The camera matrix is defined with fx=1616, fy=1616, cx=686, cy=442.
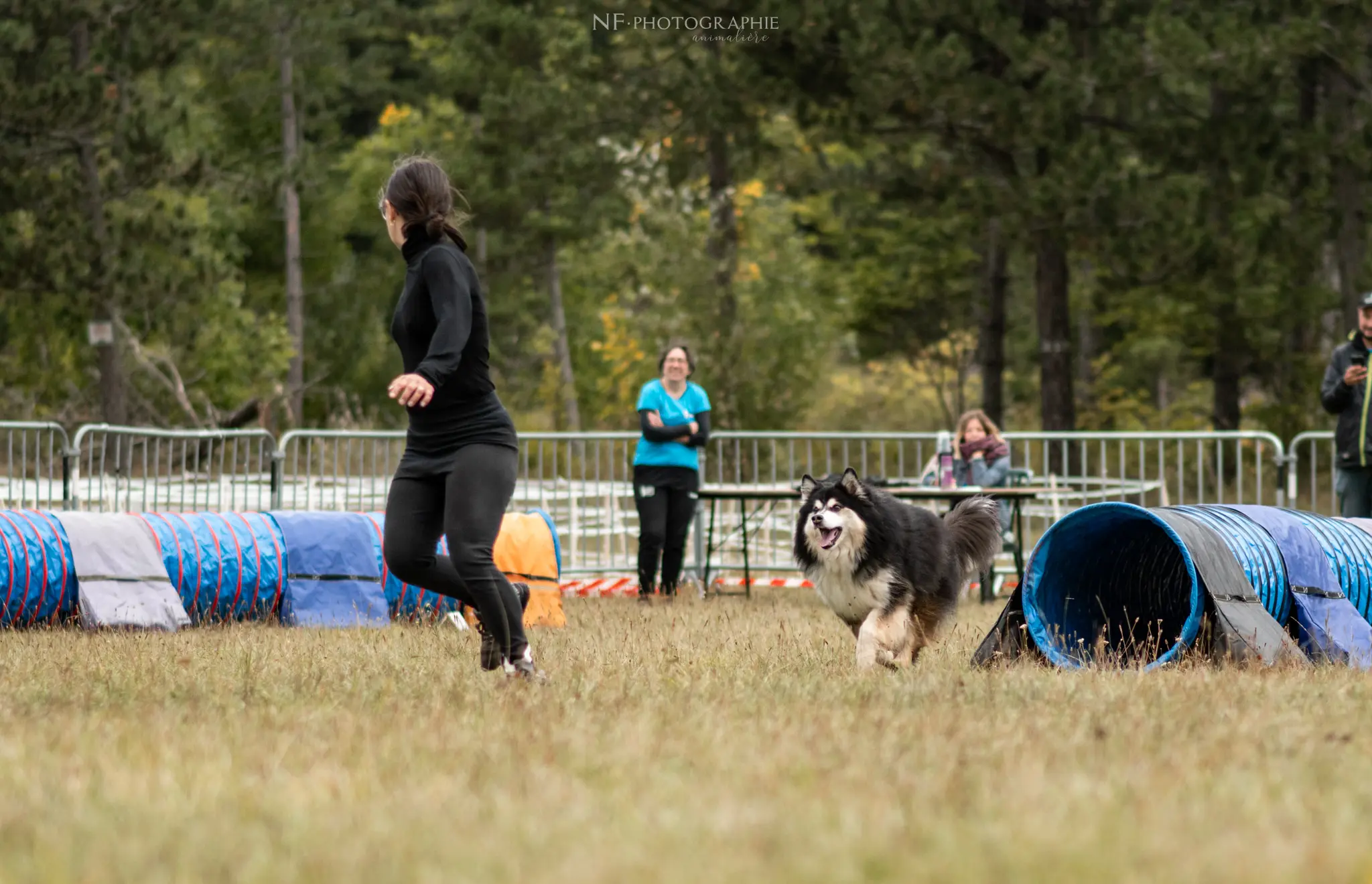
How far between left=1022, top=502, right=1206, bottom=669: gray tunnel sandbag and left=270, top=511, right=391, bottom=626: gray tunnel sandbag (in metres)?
4.28

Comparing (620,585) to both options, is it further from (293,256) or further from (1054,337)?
(293,256)

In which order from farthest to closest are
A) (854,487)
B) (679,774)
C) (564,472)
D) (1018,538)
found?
(564,472)
(1018,538)
(854,487)
(679,774)

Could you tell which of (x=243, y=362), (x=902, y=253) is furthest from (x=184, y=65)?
(x=902, y=253)

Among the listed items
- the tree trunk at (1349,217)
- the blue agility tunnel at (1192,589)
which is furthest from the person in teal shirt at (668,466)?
the tree trunk at (1349,217)

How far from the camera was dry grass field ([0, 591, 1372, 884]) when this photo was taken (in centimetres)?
315

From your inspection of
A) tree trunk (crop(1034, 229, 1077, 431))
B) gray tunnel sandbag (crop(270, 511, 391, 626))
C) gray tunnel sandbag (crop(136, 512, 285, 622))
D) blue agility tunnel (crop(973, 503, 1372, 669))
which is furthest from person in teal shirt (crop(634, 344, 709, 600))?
tree trunk (crop(1034, 229, 1077, 431))

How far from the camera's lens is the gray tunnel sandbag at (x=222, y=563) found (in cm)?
973

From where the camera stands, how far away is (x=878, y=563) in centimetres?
731

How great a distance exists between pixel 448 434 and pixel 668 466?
604 centimetres

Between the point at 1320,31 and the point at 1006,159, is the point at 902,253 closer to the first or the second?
the point at 1006,159

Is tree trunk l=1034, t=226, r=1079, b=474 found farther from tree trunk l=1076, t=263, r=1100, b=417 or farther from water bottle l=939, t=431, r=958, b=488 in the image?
tree trunk l=1076, t=263, r=1100, b=417

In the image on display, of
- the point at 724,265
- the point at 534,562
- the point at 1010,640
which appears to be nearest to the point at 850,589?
the point at 1010,640

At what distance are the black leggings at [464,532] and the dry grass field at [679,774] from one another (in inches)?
11.0

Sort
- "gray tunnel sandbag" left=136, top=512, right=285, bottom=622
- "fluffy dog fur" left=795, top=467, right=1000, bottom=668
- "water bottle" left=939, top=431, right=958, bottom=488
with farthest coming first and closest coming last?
"water bottle" left=939, top=431, right=958, bottom=488, "gray tunnel sandbag" left=136, top=512, right=285, bottom=622, "fluffy dog fur" left=795, top=467, right=1000, bottom=668
